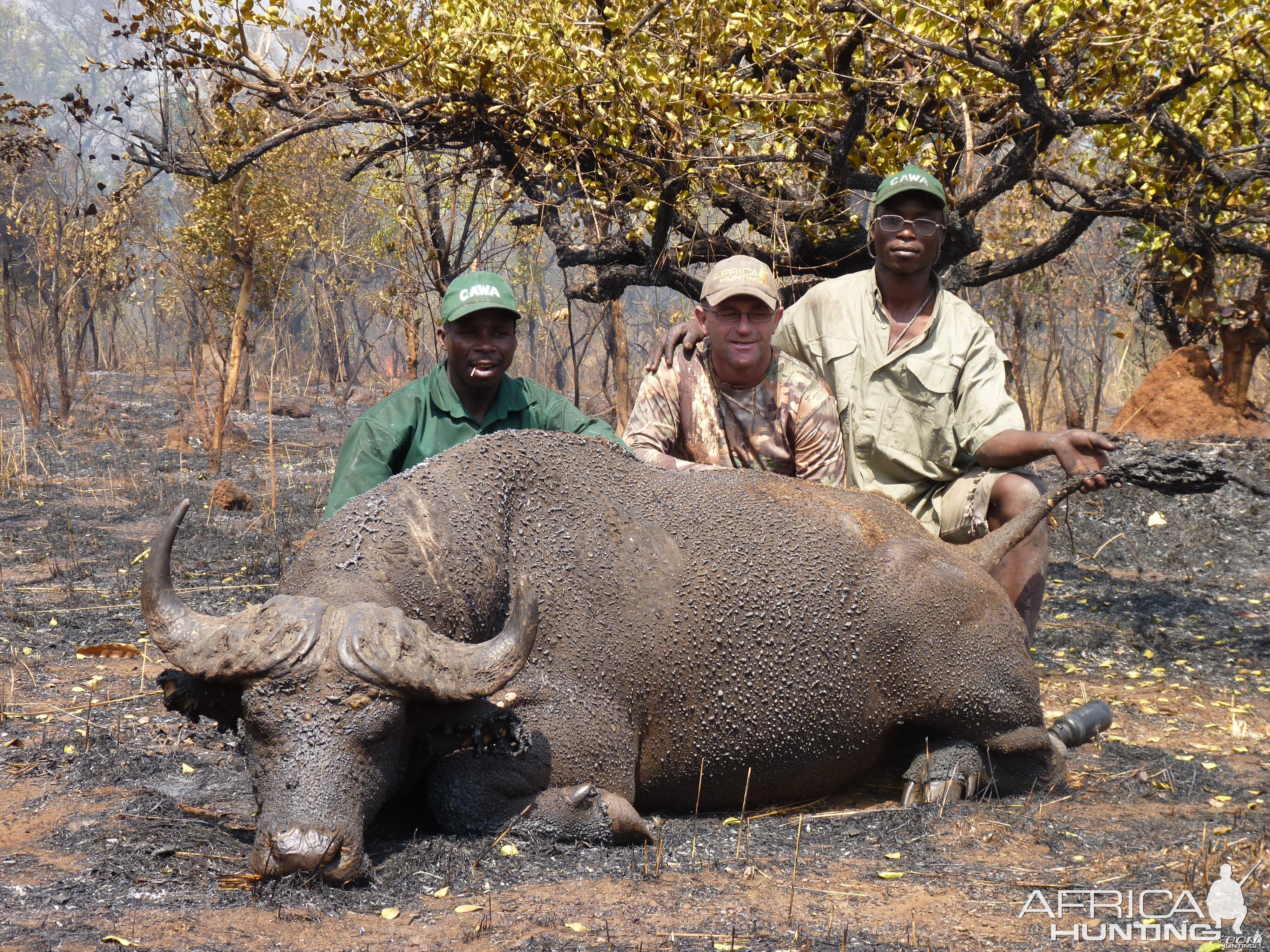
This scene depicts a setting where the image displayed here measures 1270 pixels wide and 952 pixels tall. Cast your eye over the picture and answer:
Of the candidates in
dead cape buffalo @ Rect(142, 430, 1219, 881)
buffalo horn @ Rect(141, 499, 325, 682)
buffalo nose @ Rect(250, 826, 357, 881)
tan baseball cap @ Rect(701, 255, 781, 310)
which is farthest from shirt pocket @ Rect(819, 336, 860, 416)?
buffalo nose @ Rect(250, 826, 357, 881)

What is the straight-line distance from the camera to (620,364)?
35.0 feet

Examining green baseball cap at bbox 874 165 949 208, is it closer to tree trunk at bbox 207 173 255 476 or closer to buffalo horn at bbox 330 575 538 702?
buffalo horn at bbox 330 575 538 702

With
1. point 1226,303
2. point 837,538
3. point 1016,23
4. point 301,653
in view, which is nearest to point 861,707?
point 837,538

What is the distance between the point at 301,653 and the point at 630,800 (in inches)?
54.0

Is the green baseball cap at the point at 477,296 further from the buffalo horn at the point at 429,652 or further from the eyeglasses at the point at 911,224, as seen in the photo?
the eyeglasses at the point at 911,224

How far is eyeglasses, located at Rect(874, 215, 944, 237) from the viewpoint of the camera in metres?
5.47

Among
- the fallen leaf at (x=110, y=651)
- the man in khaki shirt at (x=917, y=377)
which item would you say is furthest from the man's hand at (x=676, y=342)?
the fallen leaf at (x=110, y=651)

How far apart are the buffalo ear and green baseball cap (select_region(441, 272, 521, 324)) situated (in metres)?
1.87

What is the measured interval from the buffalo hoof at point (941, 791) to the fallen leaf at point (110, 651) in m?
4.12

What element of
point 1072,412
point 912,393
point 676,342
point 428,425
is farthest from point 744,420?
point 1072,412

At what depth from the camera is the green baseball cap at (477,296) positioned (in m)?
4.69

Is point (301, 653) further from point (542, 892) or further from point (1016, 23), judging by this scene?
point (1016, 23)

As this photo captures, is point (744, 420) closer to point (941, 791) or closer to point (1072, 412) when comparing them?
point (941, 791)

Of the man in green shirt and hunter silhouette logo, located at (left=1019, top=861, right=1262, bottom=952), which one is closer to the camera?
hunter silhouette logo, located at (left=1019, top=861, right=1262, bottom=952)
